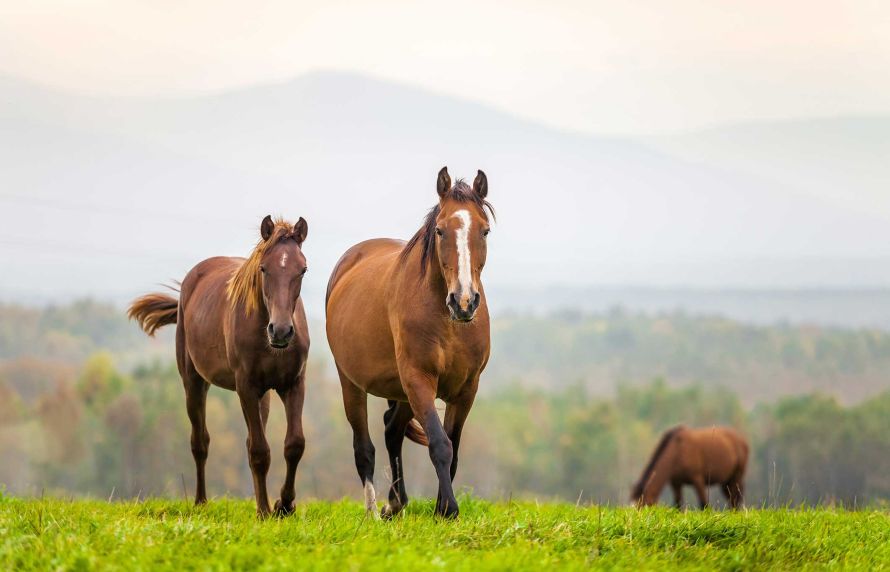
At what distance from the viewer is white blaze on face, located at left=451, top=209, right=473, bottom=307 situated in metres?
7.74

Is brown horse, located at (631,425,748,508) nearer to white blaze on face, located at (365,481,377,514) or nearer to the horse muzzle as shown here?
white blaze on face, located at (365,481,377,514)

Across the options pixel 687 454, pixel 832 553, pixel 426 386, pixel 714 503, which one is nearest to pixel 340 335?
pixel 426 386

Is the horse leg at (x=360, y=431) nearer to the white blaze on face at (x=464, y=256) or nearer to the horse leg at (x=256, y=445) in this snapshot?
the horse leg at (x=256, y=445)

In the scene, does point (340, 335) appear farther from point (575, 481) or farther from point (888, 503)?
point (575, 481)

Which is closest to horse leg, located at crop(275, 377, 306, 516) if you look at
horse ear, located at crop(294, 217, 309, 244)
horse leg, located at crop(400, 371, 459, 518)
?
horse ear, located at crop(294, 217, 309, 244)

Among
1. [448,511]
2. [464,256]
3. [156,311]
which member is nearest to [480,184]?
[464,256]

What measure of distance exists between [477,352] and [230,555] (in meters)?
3.07

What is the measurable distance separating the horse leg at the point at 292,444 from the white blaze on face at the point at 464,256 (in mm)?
2305

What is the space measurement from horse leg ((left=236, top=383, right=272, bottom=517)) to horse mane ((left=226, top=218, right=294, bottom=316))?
76cm

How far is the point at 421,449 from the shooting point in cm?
8412

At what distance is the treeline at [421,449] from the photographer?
78562mm

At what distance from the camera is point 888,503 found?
1108cm

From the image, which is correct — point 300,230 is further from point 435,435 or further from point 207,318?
point 435,435

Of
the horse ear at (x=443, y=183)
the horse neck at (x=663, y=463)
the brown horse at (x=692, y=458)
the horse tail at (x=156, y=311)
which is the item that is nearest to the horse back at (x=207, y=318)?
the horse tail at (x=156, y=311)
